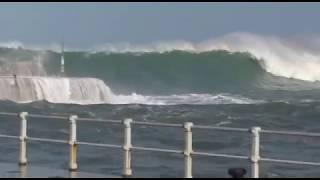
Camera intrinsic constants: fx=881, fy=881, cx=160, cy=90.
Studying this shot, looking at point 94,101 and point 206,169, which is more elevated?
point 94,101

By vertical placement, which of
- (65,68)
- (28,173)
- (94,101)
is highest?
(65,68)

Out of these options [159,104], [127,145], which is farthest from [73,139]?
[159,104]

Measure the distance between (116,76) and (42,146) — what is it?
50437mm

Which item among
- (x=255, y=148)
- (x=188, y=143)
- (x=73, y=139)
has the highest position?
(x=73, y=139)

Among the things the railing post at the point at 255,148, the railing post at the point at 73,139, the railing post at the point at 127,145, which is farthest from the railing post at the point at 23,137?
the railing post at the point at 255,148

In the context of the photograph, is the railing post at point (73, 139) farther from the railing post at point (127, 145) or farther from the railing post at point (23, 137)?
the railing post at point (127, 145)

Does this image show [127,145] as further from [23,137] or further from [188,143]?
[23,137]

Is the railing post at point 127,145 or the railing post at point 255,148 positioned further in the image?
the railing post at point 127,145

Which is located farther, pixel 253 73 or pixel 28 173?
pixel 253 73

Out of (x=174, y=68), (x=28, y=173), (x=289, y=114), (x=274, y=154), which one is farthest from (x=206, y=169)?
(x=174, y=68)

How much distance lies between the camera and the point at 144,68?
76.1 m

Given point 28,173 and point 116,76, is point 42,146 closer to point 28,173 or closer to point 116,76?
point 28,173

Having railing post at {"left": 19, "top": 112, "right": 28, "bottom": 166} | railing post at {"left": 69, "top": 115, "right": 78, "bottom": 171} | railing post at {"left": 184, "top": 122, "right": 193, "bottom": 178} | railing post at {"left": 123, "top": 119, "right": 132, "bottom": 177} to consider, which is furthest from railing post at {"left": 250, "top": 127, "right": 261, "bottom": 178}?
railing post at {"left": 19, "top": 112, "right": 28, "bottom": 166}

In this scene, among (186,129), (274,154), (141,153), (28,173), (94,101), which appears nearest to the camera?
(186,129)
